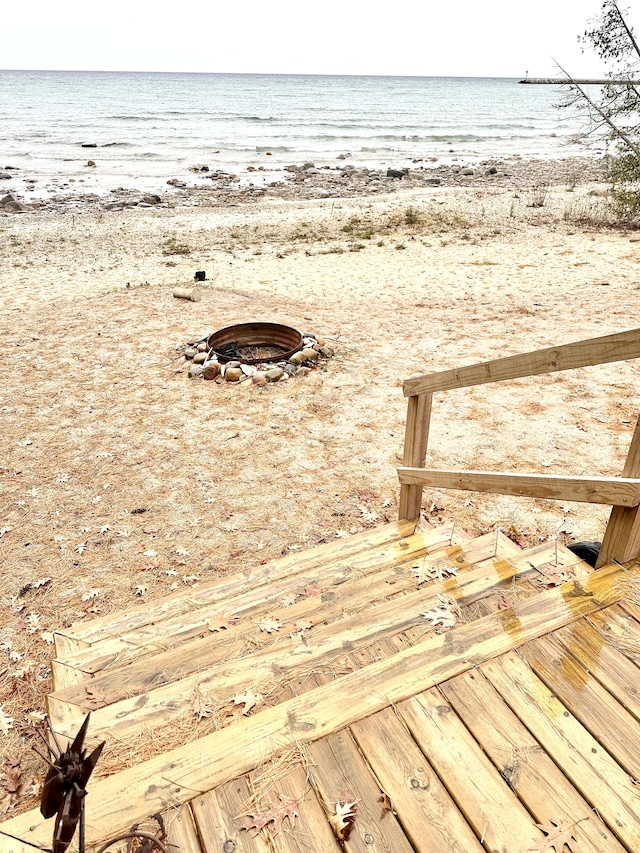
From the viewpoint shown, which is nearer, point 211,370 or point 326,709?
point 326,709

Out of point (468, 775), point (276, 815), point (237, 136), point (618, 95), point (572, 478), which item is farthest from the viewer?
point (237, 136)

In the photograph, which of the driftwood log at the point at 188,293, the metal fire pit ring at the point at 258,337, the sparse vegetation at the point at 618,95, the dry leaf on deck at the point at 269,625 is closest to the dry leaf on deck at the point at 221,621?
the dry leaf on deck at the point at 269,625

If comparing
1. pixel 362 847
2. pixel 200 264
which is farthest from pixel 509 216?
pixel 362 847

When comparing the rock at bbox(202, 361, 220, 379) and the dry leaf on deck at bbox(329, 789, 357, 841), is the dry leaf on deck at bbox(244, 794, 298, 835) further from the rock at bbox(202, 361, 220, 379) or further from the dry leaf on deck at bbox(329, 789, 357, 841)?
the rock at bbox(202, 361, 220, 379)

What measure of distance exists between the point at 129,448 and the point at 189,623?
11.7ft

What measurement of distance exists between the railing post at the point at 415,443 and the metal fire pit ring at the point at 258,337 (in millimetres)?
4716

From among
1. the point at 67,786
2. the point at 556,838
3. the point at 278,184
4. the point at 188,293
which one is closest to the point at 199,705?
the point at 67,786

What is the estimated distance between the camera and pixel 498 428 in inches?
262

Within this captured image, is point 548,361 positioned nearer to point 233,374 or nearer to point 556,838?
point 556,838

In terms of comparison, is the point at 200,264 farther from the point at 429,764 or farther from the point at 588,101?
the point at 429,764

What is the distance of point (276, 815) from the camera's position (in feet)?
5.96

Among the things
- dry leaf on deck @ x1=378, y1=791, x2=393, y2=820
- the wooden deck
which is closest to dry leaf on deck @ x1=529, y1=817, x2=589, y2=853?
the wooden deck

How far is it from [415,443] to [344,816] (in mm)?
2524

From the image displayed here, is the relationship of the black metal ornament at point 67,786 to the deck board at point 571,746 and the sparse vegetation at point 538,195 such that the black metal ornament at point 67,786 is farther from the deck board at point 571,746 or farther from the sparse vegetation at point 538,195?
the sparse vegetation at point 538,195
